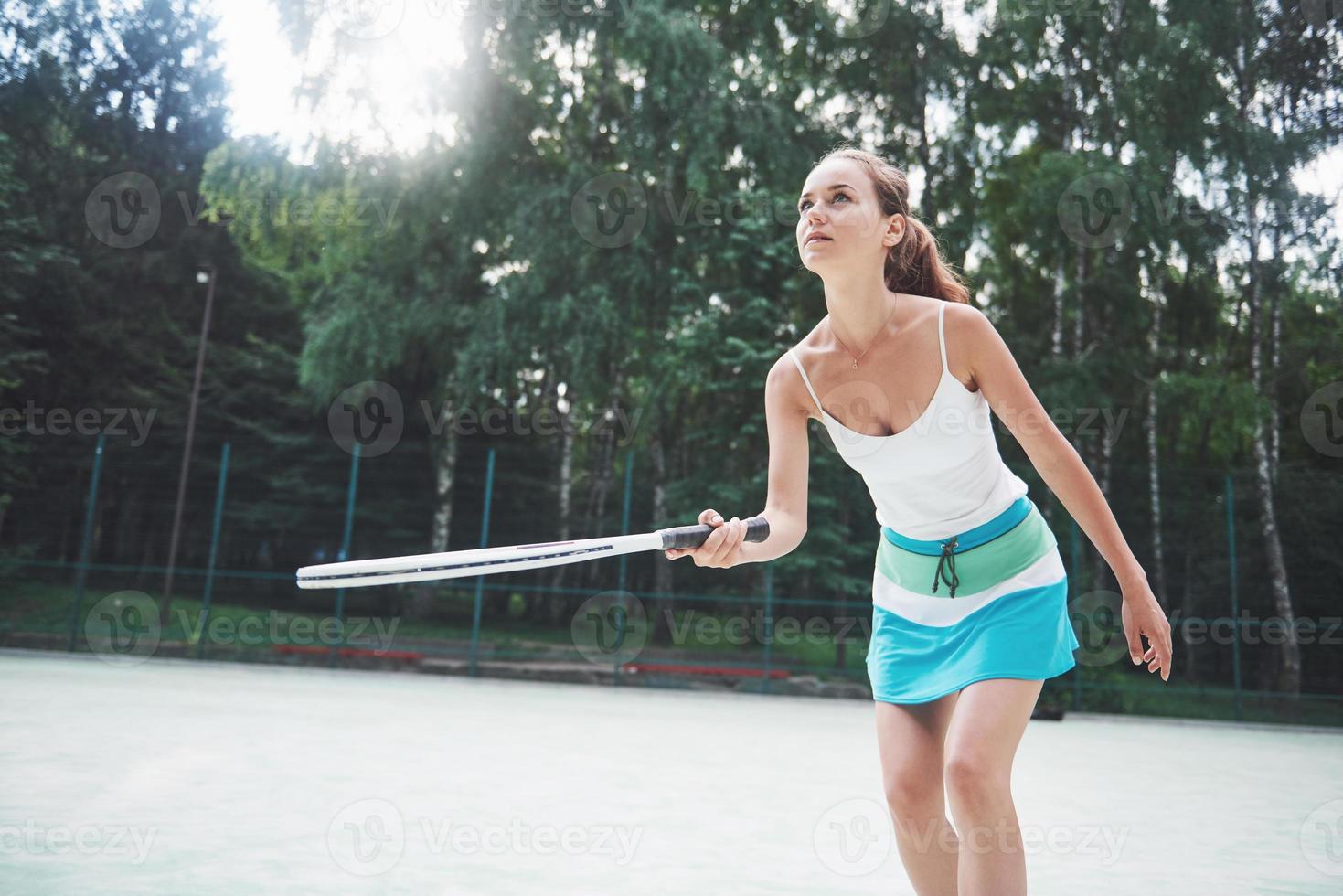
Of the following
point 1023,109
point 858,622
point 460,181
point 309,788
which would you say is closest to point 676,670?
point 858,622

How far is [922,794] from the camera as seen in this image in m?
2.37

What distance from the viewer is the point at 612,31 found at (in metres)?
18.0

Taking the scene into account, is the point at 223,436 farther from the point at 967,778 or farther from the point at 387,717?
the point at 967,778

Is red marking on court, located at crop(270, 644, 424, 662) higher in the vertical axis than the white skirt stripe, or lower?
lower

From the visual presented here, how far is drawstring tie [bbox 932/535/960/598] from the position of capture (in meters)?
2.44
